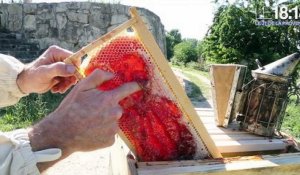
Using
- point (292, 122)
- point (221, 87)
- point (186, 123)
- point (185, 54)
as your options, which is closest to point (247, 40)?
point (292, 122)

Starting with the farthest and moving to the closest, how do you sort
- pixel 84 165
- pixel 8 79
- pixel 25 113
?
1. pixel 25 113
2. pixel 84 165
3. pixel 8 79

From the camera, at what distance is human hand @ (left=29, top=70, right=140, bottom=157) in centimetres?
124

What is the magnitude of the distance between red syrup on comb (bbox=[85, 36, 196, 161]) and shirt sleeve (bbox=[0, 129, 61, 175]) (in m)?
0.32

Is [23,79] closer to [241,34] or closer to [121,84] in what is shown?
[121,84]

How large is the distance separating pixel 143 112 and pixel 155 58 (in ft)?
0.74

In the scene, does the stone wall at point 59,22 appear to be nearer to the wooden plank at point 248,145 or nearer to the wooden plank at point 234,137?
the wooden plank at point 234,137

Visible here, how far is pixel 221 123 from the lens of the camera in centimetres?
210

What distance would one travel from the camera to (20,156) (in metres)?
1.17

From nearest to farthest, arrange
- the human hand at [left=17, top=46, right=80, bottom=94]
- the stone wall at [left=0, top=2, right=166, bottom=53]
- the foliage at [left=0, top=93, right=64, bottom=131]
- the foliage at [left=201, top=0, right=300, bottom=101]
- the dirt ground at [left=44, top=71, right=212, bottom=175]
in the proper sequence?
1. the human hand at [left=17, top=46, right=80, bottom=94]
2. the dirt ground at [left=44, top=71, right=212, bottom=175]
3. the foliage at [left=0, top=93, right=64, bottom=131]
4. the stone wall at [left=0, top=2, right=166, bottom=53]
5. the foliage at [left=201, top=0, right=300, bottom=101]

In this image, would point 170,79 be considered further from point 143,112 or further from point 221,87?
point 221,87

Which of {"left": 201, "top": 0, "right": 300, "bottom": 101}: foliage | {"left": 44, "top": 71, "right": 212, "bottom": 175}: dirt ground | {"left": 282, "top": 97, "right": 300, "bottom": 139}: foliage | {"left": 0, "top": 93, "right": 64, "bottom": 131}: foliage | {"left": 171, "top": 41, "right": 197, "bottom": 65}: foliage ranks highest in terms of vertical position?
{"left": 201, "top": 0, "right": 300, "bottom": 101}: foliage

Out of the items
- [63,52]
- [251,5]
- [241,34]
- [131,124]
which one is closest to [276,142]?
[131,124]

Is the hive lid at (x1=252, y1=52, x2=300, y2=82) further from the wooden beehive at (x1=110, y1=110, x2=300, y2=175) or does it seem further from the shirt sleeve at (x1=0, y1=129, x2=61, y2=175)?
the shirt sleeve at (x1=0, y1=129, x2=61, y2=175)

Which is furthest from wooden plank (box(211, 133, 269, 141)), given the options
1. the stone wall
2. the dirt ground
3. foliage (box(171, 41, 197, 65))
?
foliage (box(171, 41, 197, 65))
